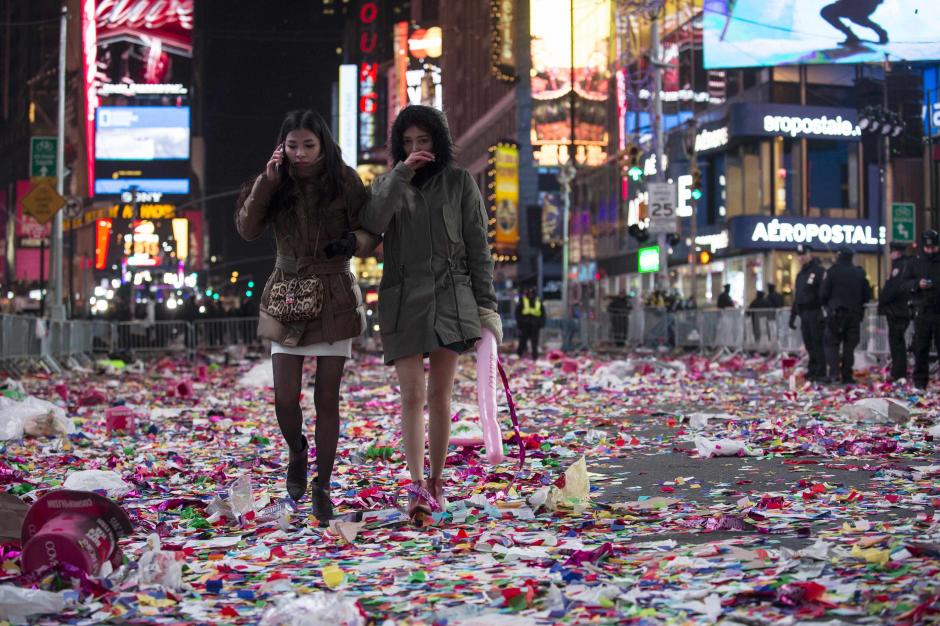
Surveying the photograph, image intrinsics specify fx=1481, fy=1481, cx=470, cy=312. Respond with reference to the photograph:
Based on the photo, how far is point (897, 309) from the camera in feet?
58.2

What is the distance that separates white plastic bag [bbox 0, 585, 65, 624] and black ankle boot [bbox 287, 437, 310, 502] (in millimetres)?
2183

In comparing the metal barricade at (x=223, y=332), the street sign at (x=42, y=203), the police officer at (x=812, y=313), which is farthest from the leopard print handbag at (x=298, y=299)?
the metal barricade at (x=223, y=332)

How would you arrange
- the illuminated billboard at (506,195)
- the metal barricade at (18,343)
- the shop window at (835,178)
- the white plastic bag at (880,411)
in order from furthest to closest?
the illuminated billboard at (506,195) < the shop window at (835,178) < the metal barricade at (18,343) < the white plastic bag at (880,411)

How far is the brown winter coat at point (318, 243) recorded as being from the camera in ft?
21.1

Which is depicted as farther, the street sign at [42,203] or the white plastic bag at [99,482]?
the street sign at [42,203]

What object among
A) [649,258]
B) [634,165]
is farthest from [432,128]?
[649,258]

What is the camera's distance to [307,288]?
642cm

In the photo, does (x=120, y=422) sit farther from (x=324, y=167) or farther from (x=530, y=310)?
(x=530, y=310)

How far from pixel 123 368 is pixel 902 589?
2388cm

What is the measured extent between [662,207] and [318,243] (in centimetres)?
3014

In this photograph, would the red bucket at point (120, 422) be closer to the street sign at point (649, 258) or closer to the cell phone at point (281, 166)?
the cell phone at point (281, 166)

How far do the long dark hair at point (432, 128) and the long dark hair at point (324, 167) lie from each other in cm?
29

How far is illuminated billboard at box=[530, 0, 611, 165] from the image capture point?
6162 centimetres

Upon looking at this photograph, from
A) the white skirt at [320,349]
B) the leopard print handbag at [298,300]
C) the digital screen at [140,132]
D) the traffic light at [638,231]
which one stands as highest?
the digital screen at [140,132]
